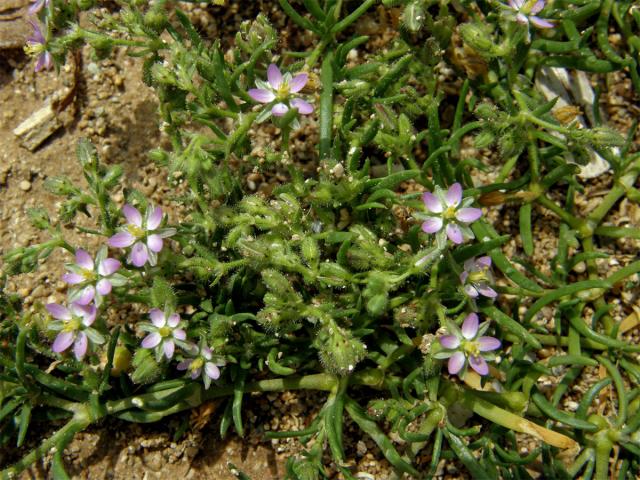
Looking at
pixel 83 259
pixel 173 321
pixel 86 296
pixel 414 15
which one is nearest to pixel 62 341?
pixel 86 296

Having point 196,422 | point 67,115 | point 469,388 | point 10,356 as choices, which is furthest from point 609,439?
point 67,115

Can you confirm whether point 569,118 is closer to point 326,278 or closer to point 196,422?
point 326,278

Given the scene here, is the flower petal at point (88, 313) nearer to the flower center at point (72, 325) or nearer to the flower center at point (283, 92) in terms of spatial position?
the flower center at point (72, 325)

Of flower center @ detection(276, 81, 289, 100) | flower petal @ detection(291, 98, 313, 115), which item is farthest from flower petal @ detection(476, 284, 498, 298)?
flower center @ detection(276, 81, 289, 100)

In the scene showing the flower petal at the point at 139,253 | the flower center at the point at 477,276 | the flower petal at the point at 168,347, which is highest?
the flower petal at the point at 139,253

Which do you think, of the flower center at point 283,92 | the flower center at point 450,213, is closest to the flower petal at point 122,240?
the flower center at point 283,92

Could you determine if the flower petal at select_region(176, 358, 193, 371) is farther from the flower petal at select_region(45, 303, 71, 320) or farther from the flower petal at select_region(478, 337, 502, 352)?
the flower petal at select_region(478, 337, 502, 352)

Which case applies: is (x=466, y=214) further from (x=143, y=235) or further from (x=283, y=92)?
(x=143, y=235)
